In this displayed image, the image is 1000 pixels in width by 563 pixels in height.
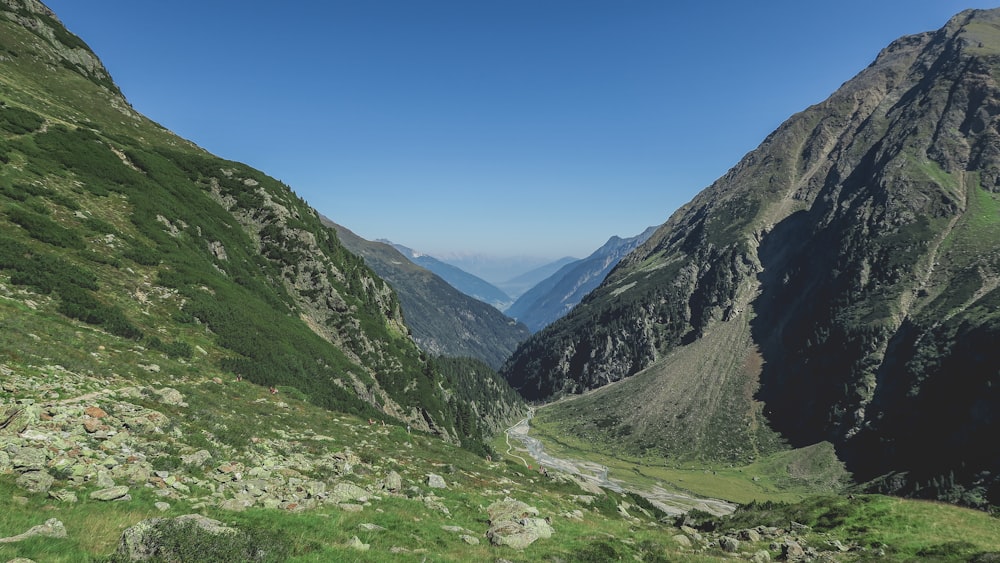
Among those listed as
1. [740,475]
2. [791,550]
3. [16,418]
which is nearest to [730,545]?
[791,550]

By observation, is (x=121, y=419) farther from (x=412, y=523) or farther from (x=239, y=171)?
(x=239, y=171)

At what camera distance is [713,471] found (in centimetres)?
16362

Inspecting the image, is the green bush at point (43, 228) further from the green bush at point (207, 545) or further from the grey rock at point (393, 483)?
the green bush at point (207, 545)

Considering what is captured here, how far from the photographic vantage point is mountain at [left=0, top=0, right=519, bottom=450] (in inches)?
1146

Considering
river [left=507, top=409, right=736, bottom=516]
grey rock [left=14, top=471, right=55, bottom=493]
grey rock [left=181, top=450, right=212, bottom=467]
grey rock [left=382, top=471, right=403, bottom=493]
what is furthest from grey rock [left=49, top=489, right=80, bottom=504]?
river [left=507, top=409, right=736, bottom=516]

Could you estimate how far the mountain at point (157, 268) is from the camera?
95.5 ft

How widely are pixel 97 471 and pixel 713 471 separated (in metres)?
184

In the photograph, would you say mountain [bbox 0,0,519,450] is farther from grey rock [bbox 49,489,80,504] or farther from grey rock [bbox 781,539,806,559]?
grey rock [bbox 781,539,806,559]

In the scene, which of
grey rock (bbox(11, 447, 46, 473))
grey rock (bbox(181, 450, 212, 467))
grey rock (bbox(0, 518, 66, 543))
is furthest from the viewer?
grey rock (bbox(181, 450, 212, 467))

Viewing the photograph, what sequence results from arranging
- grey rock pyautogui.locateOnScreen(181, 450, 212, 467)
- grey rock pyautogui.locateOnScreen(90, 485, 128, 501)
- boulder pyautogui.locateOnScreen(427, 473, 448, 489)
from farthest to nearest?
boulder pyautogui.locateOnScreen(427, 473, 448, 489) < grey rock pyautogui.locateOnScreen(181, 450, 212, 467) < grey rock pyautogui.locateOnScreen(90, 485, 128, 501)

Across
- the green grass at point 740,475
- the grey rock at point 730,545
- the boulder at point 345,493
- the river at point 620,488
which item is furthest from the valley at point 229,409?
the river at point 620,488

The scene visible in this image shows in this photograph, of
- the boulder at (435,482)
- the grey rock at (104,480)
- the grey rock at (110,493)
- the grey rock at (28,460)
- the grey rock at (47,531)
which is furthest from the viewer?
the boulder at (435,482)

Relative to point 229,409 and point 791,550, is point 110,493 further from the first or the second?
point 791,550

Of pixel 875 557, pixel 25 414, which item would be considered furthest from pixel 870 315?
pixel 25 414
